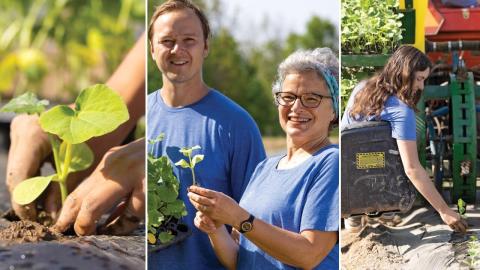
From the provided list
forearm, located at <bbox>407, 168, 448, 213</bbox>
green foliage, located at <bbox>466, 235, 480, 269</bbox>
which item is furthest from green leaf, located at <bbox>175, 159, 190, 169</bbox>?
green foliage, located at <bbox>466, 235, 480, 269</bbox>

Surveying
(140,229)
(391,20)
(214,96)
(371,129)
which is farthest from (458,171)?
(140,229)

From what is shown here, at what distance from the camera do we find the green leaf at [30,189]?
2748 millimetres

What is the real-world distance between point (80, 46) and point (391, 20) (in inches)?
75.6

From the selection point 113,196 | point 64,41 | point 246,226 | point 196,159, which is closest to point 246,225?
point 246,226

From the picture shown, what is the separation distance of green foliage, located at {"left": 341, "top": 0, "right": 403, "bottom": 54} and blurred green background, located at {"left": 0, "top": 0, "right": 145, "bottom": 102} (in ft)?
5.07

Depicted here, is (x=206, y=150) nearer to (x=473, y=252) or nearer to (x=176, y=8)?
(x=176, y=8)

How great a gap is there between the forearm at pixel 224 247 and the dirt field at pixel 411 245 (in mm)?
396

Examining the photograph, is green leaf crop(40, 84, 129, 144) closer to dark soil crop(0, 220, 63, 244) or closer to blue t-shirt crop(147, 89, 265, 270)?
blue t-shirt crop(147, 89, 265, 270)

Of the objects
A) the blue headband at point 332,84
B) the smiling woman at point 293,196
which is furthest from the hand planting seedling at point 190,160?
the blue headband at point 332,84

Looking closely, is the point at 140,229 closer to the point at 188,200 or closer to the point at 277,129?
the point at 188,200

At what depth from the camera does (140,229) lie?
2820 millimetres

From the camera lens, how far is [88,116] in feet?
8.96

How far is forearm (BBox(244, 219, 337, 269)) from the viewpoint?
2.47 m

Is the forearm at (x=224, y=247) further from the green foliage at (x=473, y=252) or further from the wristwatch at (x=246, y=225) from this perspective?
the green foliage at (x=473, y=252)
